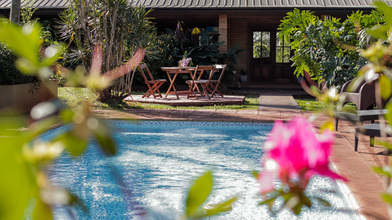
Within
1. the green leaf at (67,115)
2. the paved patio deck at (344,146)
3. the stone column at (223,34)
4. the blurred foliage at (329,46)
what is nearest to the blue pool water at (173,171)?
the paved patio deck at (344,146)

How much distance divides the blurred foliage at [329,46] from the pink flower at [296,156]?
9.03 metres

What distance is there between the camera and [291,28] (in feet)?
33.8

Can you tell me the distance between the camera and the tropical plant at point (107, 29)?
860 cm

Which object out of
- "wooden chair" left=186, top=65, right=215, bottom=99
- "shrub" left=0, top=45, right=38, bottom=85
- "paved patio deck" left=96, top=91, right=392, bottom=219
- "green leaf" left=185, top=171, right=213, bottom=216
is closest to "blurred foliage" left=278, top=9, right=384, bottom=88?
"paved patio deck" left=96, top=91, right=392, bottom=219

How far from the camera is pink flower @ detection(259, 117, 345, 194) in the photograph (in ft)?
1.49

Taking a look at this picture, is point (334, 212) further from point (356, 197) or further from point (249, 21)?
point (249, 21)

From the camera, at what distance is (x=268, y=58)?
1524 cm

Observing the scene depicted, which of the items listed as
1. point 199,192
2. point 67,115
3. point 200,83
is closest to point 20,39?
point 67,115

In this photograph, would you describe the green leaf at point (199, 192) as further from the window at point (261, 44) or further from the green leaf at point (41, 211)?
the window at point (261, 44)

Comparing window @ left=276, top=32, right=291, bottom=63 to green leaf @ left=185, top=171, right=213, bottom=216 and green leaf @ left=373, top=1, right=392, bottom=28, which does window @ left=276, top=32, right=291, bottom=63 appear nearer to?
green leaf @ left=373, top=1, right=392, bottom=28

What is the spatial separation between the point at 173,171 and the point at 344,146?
2.02m

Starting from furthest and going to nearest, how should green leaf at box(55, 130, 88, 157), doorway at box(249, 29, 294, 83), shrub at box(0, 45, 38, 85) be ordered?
doorway at box(249, 29, 294, 83), shrub at box(0, 45, 38, 85), green leaf at box(55, 130, 88, 157)

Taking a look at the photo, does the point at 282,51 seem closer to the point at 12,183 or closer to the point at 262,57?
the point at 262,57

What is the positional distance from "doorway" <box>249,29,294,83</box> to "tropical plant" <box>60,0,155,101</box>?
670 cm
